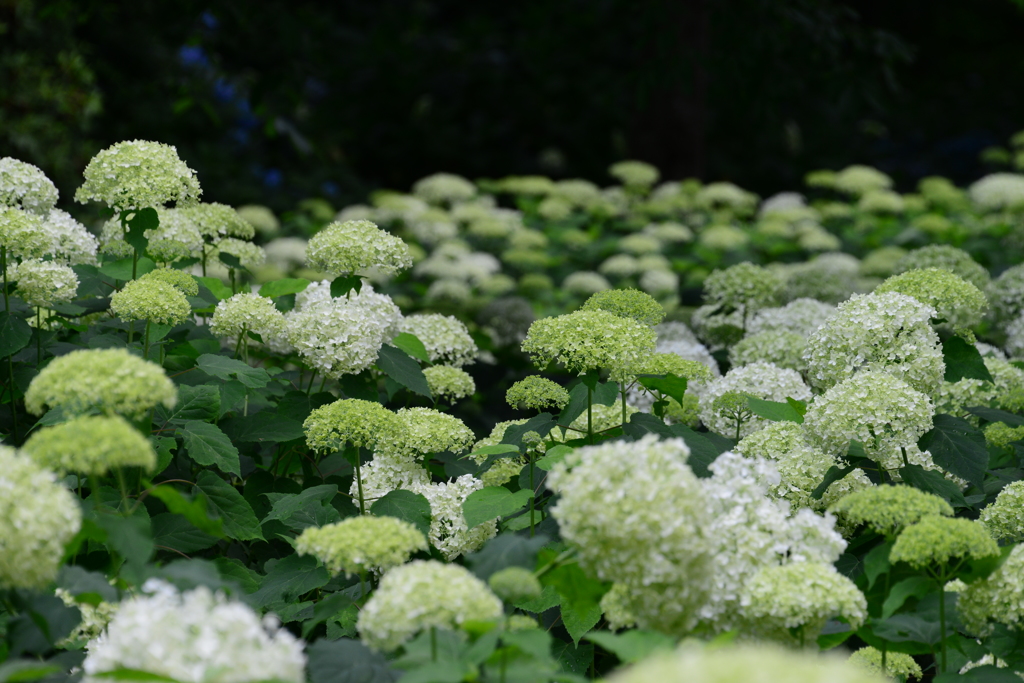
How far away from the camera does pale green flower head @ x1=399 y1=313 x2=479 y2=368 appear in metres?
4.04

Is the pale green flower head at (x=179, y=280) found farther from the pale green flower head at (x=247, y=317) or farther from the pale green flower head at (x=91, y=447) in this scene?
the pale green flower head at (x=91, y=447)

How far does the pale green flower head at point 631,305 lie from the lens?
11.0ft

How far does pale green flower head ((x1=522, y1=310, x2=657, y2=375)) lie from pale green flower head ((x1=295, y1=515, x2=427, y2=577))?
37.1 inches

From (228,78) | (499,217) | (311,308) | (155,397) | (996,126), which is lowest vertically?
(155,397)

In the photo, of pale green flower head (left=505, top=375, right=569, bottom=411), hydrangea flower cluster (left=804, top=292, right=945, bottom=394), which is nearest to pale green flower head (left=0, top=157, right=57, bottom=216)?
pale green flower head (left=505, top=375, right=569, bottom=411)

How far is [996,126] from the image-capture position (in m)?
16.2

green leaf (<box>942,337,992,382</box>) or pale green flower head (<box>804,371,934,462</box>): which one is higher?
green leaf (<box>942,337,992,382</box>)

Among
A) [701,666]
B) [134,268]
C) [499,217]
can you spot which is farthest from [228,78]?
[701,666]

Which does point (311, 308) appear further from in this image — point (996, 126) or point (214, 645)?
point (996, 126)

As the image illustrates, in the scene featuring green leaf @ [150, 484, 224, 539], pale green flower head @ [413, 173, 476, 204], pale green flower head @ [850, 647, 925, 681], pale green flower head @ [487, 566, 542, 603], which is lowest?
pale green flower head @ [850, 647, 925, 681]

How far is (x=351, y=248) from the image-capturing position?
3.39 metres

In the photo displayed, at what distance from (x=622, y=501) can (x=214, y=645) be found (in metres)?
0.75

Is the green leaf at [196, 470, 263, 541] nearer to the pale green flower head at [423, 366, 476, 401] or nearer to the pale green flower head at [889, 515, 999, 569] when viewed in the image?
the pale green flower head at [423, 366, 476, 401]

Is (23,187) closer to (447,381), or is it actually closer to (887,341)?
(447,381)
